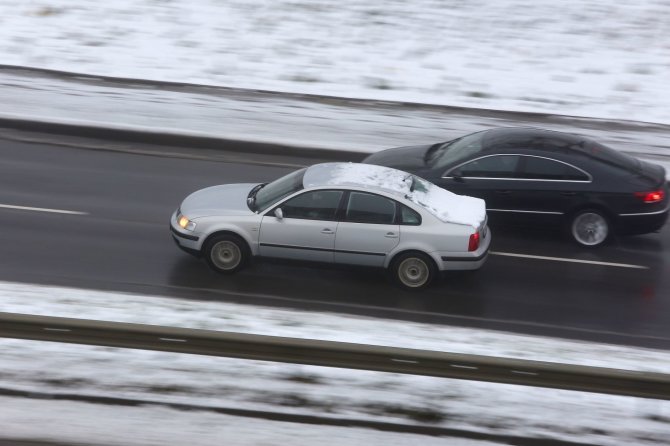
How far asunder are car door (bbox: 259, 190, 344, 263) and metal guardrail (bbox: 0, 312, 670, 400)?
3610mm

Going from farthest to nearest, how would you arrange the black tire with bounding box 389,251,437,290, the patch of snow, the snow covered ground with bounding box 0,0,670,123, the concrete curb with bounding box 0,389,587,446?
the snow covered ground with bounding box 0,0,670,123 < the black tire with bounding box 389,251,437,290 < the concrete curb with bounding box 0,389,587,446 < the patch of snow

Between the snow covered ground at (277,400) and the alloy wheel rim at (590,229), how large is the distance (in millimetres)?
3806

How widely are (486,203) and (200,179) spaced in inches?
195

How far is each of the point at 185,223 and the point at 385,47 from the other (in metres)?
12.6

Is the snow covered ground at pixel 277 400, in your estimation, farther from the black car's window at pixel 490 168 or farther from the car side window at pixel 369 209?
the black car's window at pixel 490 168

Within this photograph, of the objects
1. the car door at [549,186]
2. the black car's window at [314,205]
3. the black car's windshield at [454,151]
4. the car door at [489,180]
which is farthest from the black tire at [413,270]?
the car door at [549,186]

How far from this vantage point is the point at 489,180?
41.4ft

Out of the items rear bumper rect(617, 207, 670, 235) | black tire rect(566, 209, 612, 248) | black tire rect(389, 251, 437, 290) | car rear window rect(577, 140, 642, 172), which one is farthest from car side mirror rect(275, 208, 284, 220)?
rear bumper rect(617, 207, 670, 235)

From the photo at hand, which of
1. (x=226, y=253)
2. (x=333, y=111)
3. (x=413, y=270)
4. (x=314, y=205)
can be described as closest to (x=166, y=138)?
(x=333, y=111)

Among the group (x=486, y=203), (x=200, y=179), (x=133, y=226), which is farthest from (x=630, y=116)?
(x=133, y=226)

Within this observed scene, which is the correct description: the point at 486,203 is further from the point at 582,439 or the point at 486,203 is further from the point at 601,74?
the point at 601,74

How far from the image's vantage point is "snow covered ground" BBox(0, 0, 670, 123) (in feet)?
66.4

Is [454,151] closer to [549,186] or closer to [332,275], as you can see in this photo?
[549,186]

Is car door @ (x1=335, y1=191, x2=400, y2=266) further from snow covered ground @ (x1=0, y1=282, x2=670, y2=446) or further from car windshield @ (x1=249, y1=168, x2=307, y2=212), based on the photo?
snow covered ground @ (x1=0, y1=282, x2=670, y2=446)
